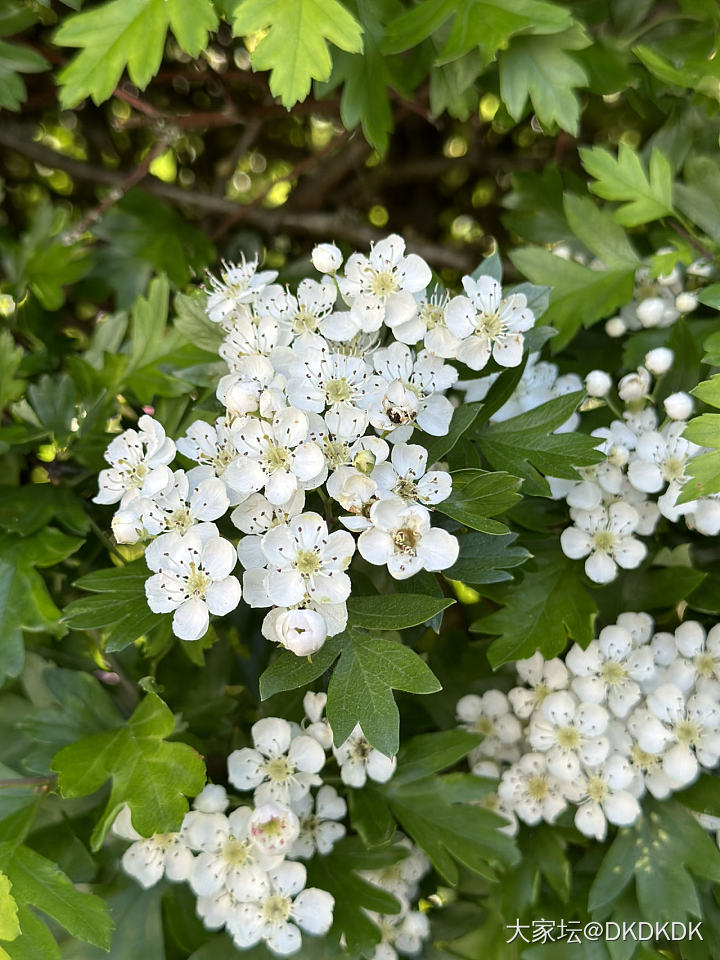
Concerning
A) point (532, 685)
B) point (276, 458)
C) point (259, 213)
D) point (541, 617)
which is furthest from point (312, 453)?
point (259, 213)

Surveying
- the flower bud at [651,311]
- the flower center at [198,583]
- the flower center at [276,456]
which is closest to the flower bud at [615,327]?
the flower bud at [651,311]

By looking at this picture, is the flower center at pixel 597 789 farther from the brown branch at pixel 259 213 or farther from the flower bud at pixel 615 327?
the brown branch at pixel 259 213

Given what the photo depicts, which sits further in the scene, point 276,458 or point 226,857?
point 226,857

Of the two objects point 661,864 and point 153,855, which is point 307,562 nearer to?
point 153,855

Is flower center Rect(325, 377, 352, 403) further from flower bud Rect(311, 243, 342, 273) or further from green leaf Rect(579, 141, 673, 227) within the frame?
green leaf Rect(579, 141, 673, 227)

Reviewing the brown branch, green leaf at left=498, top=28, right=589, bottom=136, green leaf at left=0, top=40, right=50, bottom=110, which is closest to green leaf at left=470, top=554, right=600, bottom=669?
green leaf at left=498, top=28, right=589, bottom=136

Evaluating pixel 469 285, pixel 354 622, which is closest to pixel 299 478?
pixel 354 622
